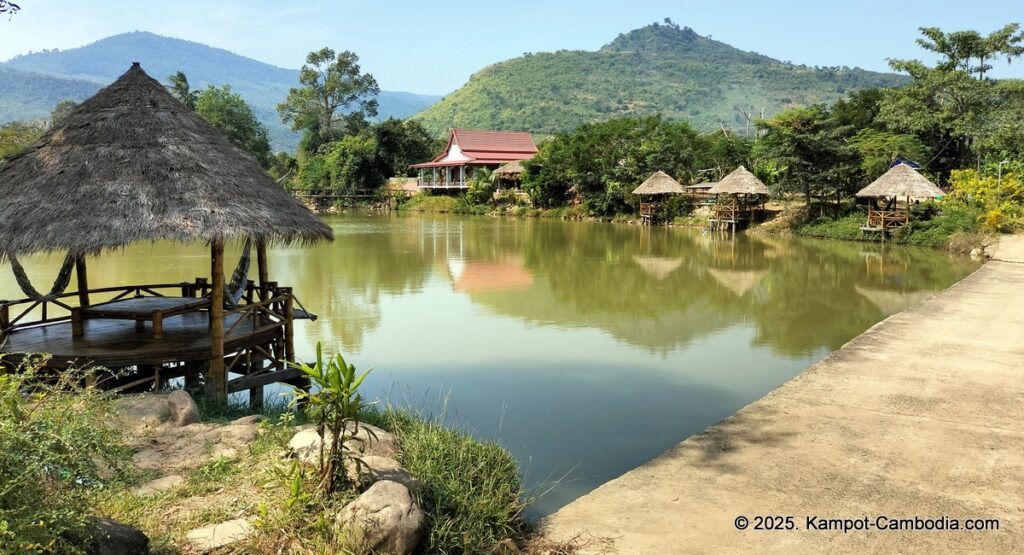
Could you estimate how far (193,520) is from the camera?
11.5 ft

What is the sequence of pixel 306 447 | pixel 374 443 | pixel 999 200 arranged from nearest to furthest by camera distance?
pixel 306 447 → pixel 374 443 → pixel 999 200

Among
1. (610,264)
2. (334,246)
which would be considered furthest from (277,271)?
(610,264)

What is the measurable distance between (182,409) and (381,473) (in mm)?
1982

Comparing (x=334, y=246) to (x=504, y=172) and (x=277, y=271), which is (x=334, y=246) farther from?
(x=504, y=172)

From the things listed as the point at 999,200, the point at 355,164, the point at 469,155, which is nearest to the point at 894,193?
the point at 999,200

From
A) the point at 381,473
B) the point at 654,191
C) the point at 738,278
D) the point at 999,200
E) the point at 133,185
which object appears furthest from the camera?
the point at 654,191

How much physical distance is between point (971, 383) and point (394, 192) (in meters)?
38.5

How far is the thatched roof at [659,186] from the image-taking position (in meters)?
26.9

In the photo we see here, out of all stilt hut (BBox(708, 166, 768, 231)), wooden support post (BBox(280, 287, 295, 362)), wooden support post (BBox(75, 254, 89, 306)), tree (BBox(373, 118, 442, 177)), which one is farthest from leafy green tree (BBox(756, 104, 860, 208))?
tree (BBox(373, 118, 442, 177))

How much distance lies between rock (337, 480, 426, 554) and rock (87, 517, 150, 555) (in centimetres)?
80

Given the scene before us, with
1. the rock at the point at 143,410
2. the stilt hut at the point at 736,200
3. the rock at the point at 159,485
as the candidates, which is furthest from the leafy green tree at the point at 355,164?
the rock at the point at 159,485

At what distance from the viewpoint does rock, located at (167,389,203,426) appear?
4.86 m

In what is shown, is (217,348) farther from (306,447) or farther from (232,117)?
(232,117)

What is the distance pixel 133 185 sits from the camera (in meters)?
5.96
